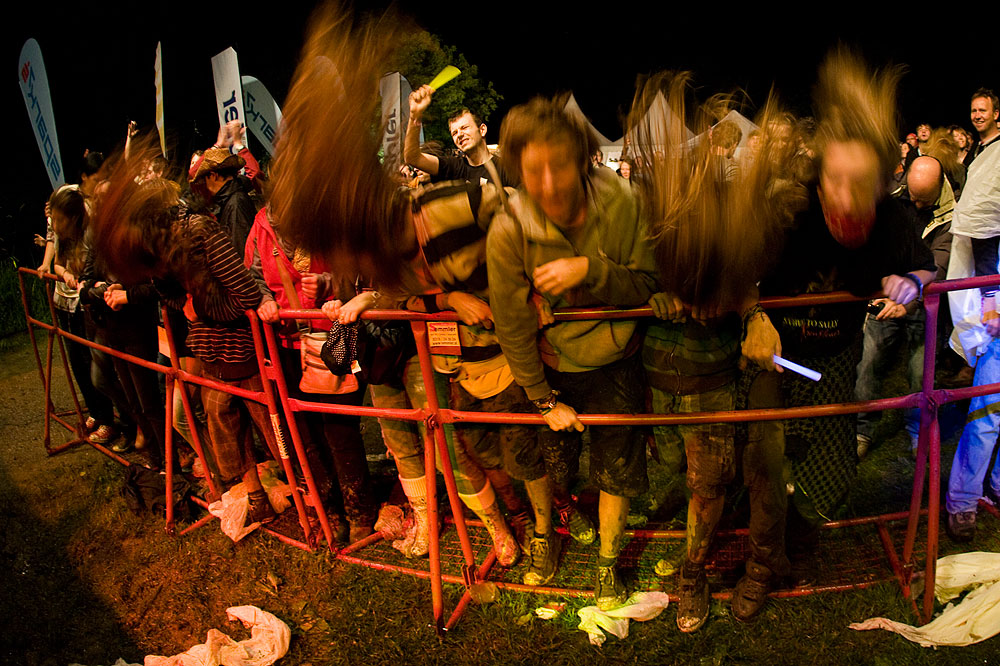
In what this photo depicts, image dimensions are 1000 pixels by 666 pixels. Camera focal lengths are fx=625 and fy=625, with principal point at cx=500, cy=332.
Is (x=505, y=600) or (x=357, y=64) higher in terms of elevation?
(x=357, y=64)

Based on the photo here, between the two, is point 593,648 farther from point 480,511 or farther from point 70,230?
point 70,230

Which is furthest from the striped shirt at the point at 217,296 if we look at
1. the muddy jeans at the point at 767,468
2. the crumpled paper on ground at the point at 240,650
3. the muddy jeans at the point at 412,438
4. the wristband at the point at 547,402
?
the muddy jeans at the point at 767,468

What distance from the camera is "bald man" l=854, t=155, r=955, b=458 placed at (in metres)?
4.25

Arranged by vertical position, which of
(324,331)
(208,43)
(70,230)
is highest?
(208,43)

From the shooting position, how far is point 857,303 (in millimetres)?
2574

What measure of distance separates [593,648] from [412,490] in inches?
51.9

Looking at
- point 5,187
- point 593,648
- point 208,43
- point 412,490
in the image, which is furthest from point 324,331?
point 208,43

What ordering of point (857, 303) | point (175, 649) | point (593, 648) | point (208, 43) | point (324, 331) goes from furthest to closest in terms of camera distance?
point (208, 43) → point (324, 331) → point (175, 649) → point (593, 648) → point (857, 303)

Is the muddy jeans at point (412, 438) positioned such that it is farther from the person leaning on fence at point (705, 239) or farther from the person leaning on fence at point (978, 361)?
the person leaning on fence at point (978, 361)

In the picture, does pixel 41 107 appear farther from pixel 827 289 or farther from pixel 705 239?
pixel 827 289

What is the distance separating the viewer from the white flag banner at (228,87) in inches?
285

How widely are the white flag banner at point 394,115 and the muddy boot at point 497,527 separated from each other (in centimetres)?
173

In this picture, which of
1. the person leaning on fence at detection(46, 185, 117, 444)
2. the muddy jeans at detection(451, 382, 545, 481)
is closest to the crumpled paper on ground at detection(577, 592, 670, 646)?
the muddy jeans at detection(451, 382, 545, 481)

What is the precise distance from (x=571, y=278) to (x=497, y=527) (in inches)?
65.1
